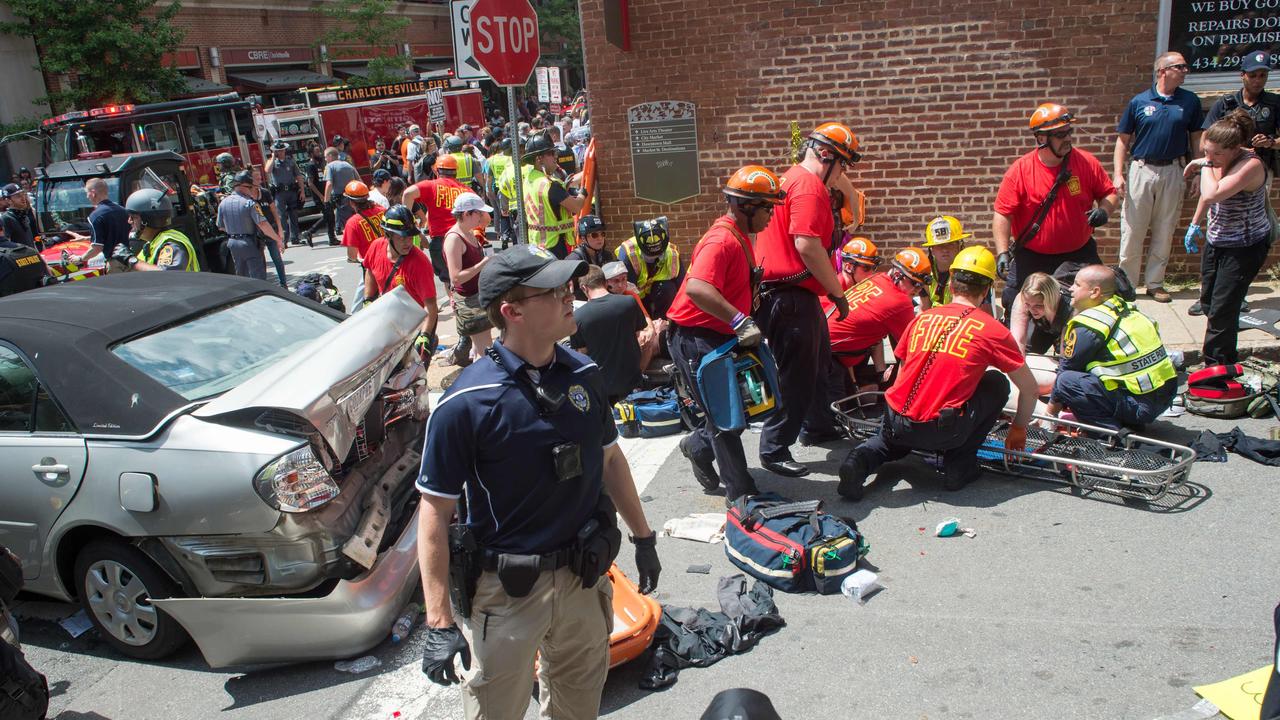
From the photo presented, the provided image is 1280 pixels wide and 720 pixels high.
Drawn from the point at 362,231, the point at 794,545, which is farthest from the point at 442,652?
the point at 362,231

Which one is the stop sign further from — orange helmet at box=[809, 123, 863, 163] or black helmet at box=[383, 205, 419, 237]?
orange helmet at box=[809, 123, 863, 163]

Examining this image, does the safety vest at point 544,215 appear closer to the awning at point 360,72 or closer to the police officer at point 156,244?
the police officer at point 156,244

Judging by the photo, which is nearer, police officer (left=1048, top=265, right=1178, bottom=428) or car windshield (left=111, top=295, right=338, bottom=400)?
car windshield (left=111, top=295, right=338, bottom=400)

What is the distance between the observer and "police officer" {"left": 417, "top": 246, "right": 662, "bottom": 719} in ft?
8.91

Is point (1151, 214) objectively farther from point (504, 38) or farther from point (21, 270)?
point (21, 270)

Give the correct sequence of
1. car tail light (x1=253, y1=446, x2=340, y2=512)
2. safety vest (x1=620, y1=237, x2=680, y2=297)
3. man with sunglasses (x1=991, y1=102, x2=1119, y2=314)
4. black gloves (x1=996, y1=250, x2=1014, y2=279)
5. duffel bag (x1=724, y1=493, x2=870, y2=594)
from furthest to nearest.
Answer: safety vest (x1=620, y1=237, x2=680, y2=297) < black gloves (x1=996, y1=250, x2=1014, y2=279) < man with sunglasses (x1=991, y1=102, x2=1119, y2=314) < duffel bag (x1=724, y1=493, x2=870, y2=594) < car tail light (x1=253, y1=446, x2=340, y2=512)

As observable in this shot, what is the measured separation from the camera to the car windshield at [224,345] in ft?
14.5

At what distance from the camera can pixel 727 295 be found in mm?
5176

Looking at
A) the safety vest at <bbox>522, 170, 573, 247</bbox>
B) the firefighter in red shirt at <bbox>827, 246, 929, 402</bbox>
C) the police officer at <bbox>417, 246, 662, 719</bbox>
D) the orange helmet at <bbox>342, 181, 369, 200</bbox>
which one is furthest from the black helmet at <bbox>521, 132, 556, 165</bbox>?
the police officer at <bbox>417, 246, 662, 719</bbox>

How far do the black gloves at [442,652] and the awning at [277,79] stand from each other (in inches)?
1383

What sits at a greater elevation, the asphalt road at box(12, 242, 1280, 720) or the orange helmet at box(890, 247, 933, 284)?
the orange helmet at box(890, 247, 933, 284)

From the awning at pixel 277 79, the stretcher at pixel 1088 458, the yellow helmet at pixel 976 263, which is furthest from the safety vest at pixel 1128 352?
the awning at pixel 277 79

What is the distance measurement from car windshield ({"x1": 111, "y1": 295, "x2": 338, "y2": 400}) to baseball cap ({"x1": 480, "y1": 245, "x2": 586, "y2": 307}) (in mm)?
2250

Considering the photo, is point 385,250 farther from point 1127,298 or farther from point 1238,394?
point 1238,394
